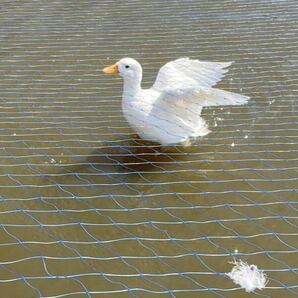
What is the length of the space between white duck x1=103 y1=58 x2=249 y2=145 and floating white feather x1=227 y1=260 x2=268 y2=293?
750 millimetres

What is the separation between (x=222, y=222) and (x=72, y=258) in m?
0.60

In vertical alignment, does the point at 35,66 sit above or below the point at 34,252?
above

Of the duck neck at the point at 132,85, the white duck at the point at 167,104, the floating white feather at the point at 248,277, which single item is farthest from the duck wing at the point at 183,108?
the floating white feather at the point at 248,277

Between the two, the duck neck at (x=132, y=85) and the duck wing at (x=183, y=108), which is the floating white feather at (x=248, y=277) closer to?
the duck wing at (x=183, y=108)

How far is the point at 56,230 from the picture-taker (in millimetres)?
1895

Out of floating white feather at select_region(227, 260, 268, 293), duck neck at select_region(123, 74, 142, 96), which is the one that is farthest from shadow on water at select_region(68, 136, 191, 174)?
floating white feather at select_region(227, 260, 268, 293)

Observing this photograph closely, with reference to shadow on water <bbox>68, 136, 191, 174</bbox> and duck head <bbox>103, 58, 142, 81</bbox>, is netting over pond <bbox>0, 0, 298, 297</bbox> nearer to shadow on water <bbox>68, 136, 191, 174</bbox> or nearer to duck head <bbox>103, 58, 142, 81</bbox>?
shadow on water <bbox>68, 136, 191, 174</bbox>

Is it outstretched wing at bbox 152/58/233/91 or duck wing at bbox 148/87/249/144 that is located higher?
outstretched wing at bbox 152/58/233/91

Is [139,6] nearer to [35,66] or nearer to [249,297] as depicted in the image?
[35,66]

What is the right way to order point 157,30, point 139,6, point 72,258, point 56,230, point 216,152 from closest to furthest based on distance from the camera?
point 72,258 < point 56,230 < point 216,152 < point 157,30 < point 139,6

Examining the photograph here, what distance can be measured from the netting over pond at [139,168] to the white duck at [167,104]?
9 centimetres

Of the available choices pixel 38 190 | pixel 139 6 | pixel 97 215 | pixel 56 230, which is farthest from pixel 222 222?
pixel 139 6

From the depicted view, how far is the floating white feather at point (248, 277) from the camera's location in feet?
5.46

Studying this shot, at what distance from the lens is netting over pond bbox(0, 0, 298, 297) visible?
174 centimetres
